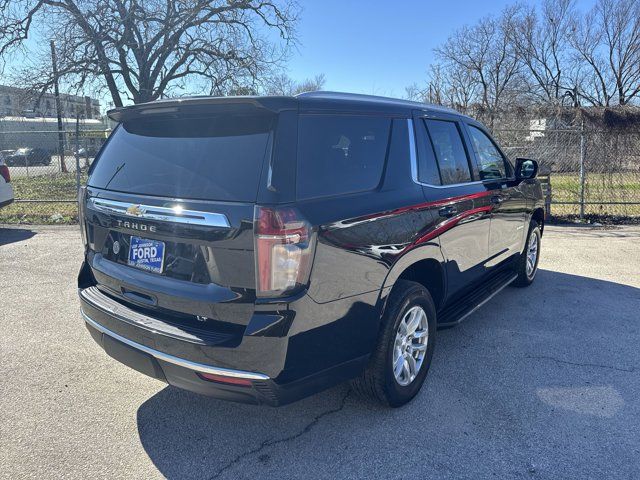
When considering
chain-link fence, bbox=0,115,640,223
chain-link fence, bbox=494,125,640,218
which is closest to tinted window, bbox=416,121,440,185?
chain-link fence, bbox=0,115,640,223

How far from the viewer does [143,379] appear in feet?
11.7

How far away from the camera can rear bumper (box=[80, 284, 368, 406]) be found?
91.7 inches

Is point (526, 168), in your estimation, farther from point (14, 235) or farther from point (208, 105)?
point (14, 235)

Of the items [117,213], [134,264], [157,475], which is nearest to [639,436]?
[157,475]

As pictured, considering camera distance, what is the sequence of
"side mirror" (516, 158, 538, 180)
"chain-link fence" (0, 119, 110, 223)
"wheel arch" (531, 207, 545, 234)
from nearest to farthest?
"side mirror" (516, 158, 538, 180)
"wheel arch" (531, 207, 545, 234)
"chain-link fence" (0, 119, 110, 223)

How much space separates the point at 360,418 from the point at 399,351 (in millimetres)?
488

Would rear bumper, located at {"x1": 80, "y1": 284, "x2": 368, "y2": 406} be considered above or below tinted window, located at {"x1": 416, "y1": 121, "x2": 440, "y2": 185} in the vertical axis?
below

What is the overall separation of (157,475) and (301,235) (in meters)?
1.49

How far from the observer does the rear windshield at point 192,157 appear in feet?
7.88

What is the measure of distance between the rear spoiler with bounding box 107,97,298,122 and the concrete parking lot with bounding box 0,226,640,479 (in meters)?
1.89

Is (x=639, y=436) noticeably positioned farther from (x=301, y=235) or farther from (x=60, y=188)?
(x=60, y=188)

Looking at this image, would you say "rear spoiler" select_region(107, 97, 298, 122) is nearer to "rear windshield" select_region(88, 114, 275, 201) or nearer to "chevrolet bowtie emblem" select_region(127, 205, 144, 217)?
"rear windshield" select_region(88, 114, 275, 201)

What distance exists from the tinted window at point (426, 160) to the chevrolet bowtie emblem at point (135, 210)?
1.81 meters

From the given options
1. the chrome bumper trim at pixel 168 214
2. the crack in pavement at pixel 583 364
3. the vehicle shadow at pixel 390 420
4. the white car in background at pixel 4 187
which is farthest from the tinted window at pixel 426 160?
the white car in background at pixel 4 187
